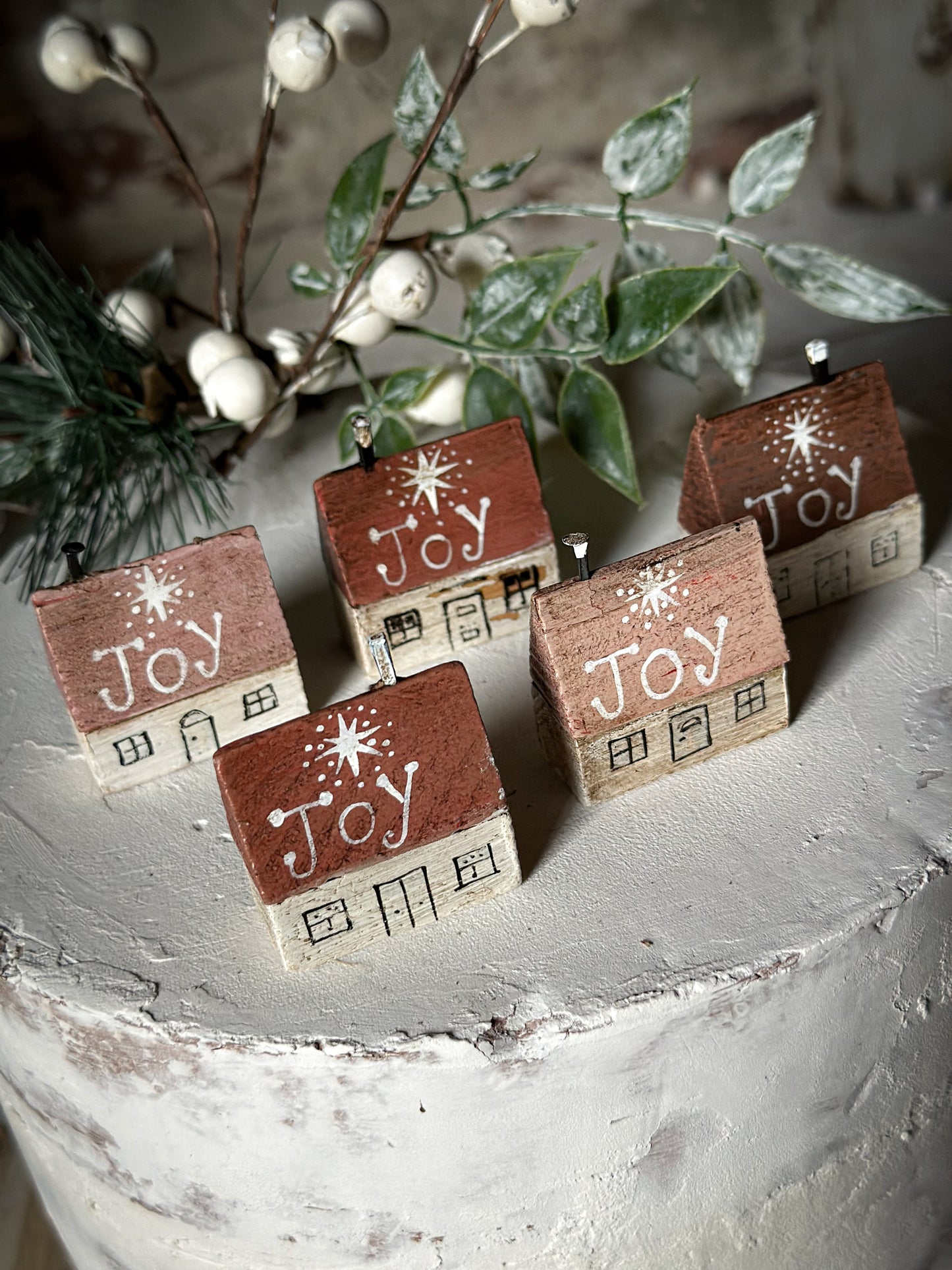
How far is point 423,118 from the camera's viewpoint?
1008 millimetres

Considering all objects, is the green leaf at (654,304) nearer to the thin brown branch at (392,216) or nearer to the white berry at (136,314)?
the thin brown branch at (392,216)

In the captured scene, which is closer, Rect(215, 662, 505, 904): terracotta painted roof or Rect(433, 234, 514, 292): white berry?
Rect(215, 662, 505, 904): terracotta painted roof

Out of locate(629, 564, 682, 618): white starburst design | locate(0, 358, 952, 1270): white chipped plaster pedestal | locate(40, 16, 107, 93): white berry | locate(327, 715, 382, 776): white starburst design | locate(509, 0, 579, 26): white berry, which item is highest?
locate(40, 16, 107, 93): white berry

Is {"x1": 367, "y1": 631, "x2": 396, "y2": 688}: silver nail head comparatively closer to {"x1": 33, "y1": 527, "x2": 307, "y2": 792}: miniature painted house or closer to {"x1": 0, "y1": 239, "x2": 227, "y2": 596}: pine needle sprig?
{"x1": 33, "y1": 527, "x2": 307, "y2": 792}: miniature painted house

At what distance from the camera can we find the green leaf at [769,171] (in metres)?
0.95

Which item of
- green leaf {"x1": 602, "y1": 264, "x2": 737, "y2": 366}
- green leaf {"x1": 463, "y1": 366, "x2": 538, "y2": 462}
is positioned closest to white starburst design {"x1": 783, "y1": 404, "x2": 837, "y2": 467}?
green leaf {"x1": 602, "y1": 264, "x2": 737, "y2": 366}

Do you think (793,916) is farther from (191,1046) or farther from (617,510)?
(617,510)

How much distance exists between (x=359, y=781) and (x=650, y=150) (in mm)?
538

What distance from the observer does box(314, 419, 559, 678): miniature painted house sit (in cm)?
87

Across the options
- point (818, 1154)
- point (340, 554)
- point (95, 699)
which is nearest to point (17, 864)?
point (95, 699)

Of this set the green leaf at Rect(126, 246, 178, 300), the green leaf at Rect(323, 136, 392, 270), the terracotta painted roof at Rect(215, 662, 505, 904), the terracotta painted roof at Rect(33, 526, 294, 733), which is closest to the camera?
the terracotta painted roof at Rect(215, 662, 505, 904)

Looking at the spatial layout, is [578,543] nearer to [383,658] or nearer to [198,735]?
[383,658]

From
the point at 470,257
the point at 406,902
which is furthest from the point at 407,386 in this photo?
the point at 406,902

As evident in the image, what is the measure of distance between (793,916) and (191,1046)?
1.05 feet
